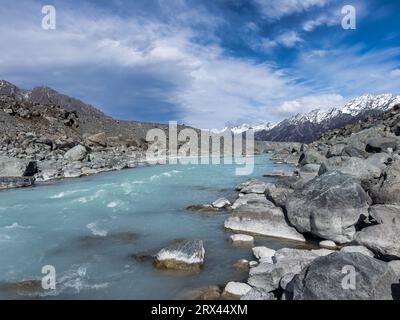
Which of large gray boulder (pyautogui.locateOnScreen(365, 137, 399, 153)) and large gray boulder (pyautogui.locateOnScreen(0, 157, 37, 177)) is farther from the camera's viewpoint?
large gray boulder (pyautogui.locateOnScreen(0, 157, 37, 177))

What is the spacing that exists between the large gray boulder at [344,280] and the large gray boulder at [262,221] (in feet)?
18.7

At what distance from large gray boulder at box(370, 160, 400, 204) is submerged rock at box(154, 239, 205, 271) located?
6770 mm

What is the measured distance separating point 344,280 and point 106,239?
9.13m

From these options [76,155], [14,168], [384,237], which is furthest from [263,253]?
[76,155]

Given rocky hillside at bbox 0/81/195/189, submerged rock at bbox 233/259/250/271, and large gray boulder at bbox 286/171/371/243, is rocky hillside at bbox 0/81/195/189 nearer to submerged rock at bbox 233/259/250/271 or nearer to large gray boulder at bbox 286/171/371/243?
submerged rock at bbox 233/259/250/271

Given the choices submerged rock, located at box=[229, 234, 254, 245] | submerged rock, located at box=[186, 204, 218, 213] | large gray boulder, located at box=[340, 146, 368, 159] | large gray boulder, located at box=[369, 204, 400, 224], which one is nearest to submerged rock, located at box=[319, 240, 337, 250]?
large gray boulder, located at box=[369, 204, 400, 224]

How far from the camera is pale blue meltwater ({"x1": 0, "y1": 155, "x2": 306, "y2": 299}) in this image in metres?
9.62

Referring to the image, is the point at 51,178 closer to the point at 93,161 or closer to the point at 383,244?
the point at 93,161

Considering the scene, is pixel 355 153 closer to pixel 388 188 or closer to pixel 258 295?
pixel 388 188

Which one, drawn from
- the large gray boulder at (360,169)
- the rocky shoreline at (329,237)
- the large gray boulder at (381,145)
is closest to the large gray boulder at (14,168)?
the rocky shoreline at (329,237)

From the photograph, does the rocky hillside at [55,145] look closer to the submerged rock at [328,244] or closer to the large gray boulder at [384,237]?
the submerged rock at [328,244]

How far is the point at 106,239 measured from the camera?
540 inches
